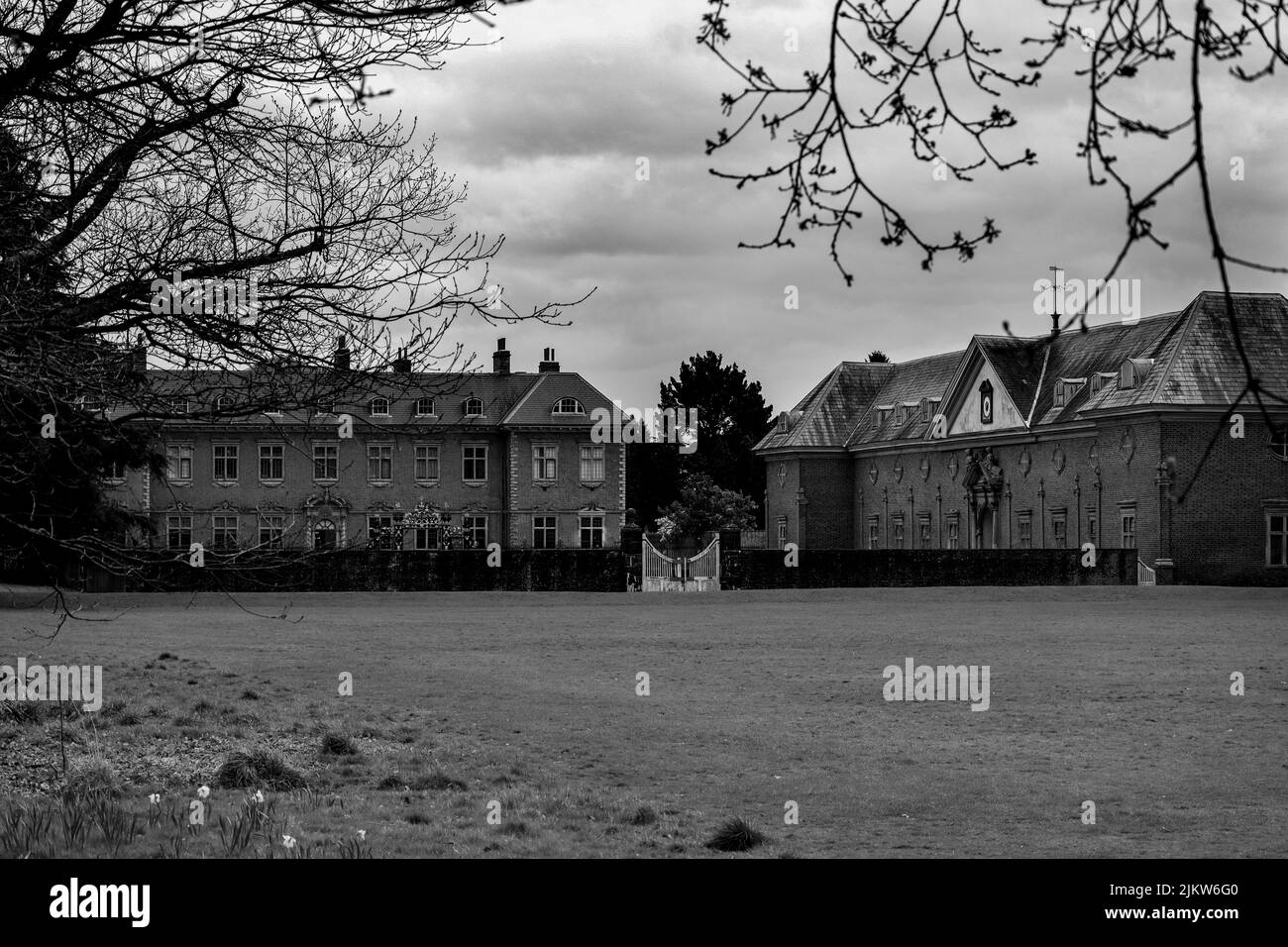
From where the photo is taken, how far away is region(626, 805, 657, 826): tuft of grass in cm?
1090

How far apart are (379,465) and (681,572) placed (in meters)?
27.0

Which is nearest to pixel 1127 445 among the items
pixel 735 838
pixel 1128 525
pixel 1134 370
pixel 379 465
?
pixel 1134 370

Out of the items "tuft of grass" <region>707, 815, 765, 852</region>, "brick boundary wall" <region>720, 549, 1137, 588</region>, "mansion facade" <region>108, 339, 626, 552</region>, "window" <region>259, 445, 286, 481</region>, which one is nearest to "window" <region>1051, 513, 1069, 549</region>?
"brick boundary wall" <region>720, 549, 1137, 588</region>

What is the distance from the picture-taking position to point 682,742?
1467 centimetres

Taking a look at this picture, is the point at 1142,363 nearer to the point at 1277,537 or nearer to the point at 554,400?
the point at 1277,537

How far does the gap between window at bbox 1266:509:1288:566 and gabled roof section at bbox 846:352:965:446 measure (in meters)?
17.7

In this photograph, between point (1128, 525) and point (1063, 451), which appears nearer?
point (1128, 525)

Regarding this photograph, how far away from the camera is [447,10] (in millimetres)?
8914

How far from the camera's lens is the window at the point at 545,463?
7169 centimetres

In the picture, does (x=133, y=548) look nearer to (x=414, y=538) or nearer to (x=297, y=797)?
(x=297, y=797)

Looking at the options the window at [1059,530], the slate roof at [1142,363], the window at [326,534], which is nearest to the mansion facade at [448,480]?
the window at [326,534]

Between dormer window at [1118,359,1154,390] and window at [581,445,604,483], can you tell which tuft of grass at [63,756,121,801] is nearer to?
dormer window at [1118,359,1154,390]

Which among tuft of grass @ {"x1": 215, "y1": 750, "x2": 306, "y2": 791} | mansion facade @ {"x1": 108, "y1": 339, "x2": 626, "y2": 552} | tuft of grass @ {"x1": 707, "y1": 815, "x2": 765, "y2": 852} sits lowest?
tuft of grass @ {"x1": 707, "y1": 815, "x2": 765, "y2": 852}

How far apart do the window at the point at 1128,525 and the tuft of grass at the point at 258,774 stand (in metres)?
43.3
